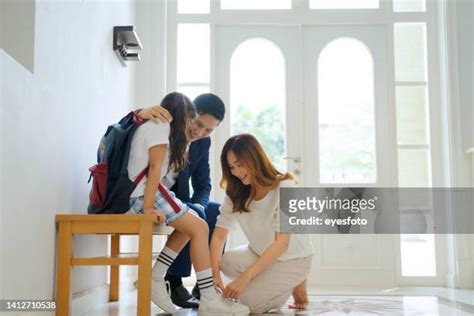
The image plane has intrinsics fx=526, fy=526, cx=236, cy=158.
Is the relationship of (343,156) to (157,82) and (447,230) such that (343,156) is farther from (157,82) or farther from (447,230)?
(157,82)

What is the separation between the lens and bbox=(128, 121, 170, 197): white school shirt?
186 centimetres

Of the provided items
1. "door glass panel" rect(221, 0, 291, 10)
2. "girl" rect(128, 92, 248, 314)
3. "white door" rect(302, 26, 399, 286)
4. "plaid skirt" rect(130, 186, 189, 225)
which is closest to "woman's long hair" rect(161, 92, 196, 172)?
"girl" rect(128, 92, 248, 314)

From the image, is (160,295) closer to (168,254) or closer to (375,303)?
(168,254)

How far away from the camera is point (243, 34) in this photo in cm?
376

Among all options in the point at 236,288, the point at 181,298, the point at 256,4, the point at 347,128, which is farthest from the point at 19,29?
the point at 347,128

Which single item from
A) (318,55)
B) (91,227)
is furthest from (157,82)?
(91,227)

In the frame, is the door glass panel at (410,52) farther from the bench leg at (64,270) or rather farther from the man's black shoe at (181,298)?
the bench leg at (64,270)

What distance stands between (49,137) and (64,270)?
1.45ft

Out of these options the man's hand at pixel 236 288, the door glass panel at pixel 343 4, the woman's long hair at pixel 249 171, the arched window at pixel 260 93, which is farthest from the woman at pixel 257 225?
the door glass panel at pixel 343 4

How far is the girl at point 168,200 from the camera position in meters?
1.84

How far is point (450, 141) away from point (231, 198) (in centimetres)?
210

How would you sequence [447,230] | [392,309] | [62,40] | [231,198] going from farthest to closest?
1. [447,230]
2. [392,309]
3. [231,198]
4. [62,40]

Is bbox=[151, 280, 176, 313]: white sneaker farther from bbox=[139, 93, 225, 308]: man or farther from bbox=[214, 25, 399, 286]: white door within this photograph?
bbox=[214, 25, 399, 286]: white door

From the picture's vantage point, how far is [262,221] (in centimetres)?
211
